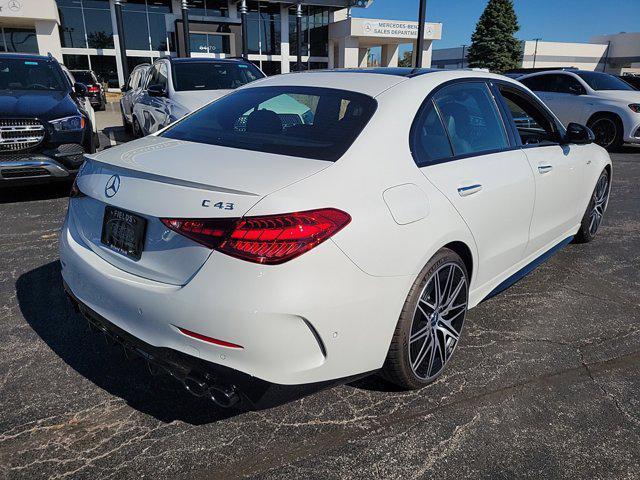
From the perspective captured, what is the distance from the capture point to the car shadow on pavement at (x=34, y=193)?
21.7ft

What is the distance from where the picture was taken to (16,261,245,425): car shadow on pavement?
2.50 m

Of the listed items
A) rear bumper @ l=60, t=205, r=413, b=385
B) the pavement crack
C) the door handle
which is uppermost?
the door handle

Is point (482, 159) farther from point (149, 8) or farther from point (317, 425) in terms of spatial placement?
point (149, 8)

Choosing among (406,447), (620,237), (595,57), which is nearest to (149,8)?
(620,237)

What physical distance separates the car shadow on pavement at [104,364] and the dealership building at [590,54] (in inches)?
2701

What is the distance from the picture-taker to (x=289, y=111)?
10.2ft

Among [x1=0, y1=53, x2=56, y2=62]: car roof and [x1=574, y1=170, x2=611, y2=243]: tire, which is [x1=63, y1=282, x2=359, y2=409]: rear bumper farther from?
[x1=0, y1=53, x2=56, y2=62]: car roof

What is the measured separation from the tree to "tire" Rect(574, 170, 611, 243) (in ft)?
166

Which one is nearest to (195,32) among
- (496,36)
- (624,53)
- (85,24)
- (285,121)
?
(85,24)

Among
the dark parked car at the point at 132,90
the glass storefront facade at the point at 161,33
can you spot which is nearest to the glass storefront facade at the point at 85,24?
the glass storefront facade at the point at 161,33

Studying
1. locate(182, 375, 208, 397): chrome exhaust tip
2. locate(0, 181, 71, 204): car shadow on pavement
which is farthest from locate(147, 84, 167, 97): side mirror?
locate(182, 375, 208, 397): chrome exhaust tip

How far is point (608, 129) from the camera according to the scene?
11336 mm

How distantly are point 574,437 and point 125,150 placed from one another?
2632mm

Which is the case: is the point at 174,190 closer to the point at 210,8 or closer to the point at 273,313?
the point at 273,313
